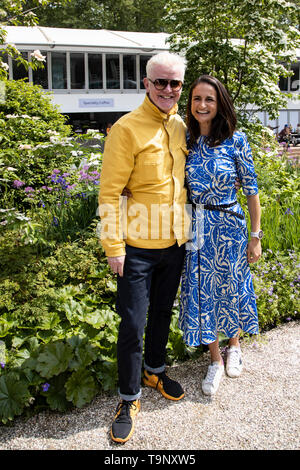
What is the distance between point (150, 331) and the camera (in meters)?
2.46

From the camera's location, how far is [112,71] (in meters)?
17.6

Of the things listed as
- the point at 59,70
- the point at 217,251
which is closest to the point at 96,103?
the point at 59,70

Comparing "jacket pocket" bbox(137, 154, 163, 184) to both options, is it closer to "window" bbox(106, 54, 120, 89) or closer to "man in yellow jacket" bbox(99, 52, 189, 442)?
"man in yellow jacket" bbox(99, 52, 189, 442)

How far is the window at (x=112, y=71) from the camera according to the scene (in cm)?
1733

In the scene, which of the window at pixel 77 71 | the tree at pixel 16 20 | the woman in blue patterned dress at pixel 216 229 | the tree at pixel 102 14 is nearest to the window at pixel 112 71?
the window at pixel 77 71

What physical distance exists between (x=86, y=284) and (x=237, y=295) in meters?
1.21

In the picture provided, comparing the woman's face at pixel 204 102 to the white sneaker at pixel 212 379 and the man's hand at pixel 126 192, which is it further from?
the white sneaker at pixel 212 379

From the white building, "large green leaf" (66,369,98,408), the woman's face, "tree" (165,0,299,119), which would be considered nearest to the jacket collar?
the woman's face

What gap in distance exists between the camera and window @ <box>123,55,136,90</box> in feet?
57.7

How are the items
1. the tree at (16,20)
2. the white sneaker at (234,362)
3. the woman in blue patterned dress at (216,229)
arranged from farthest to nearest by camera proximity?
the tree at (16,20) < the white sneaker at (234,362) < the woman in blue patterned dress at (216,229)

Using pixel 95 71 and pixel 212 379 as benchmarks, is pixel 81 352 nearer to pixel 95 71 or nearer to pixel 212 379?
pixel 212 379

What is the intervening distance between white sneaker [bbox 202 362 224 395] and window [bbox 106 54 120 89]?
1688 centimetres

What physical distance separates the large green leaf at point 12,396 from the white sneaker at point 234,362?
1248 millimetres
